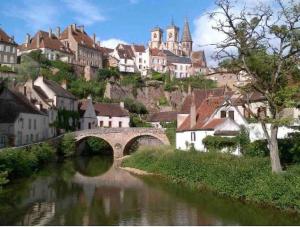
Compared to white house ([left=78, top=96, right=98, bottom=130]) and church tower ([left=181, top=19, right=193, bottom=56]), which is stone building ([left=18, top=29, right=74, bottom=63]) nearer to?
white house ([left=78, top=96, right=98, bottom=130])

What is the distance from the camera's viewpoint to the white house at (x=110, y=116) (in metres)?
68.8

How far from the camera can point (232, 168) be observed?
26906 mm

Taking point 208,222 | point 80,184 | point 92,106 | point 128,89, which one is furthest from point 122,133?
point 208,222

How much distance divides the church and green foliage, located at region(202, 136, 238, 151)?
99774 mm

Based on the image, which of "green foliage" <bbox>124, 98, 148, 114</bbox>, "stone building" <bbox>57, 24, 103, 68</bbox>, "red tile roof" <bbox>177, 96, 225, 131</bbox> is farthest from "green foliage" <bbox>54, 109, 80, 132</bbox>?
"stone building" <bbox>57, 24, 103, 68</bbox>

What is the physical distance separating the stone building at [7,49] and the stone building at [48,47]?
5281mm

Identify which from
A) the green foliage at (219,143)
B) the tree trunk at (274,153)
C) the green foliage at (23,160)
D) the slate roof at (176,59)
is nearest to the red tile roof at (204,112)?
the green foliage at (219,143)

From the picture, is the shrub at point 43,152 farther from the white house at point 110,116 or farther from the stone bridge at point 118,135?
the white house at point 110,116

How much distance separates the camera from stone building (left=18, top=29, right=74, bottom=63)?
261ft

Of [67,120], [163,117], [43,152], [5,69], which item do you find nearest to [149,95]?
[163,117]

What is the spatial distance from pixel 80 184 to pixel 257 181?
14116 millimetres

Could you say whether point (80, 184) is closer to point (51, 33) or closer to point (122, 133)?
point (122, 133)

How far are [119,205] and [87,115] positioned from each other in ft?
137

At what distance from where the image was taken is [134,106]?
77938mm
